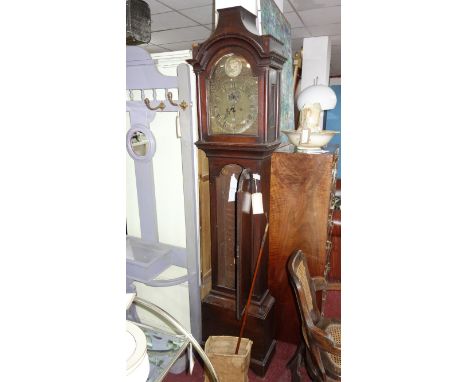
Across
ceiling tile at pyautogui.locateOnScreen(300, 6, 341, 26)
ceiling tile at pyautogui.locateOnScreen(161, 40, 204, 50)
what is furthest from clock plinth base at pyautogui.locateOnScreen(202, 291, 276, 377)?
ceiling tile at pyautogui.locateOnScreen(161, 40, 204, 50)

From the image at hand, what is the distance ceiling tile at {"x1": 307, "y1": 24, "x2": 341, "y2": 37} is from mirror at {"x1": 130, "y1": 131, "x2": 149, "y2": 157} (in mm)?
2851

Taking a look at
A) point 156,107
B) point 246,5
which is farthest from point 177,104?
point 246,5

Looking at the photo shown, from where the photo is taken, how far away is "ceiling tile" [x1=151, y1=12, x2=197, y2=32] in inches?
140

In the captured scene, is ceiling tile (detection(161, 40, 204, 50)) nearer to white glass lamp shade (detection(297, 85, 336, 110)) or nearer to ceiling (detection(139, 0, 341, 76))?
ceiling (detection(139, 0, 341, 76))

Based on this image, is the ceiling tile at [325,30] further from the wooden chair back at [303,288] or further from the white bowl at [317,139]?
the wooden chair back at [303,288]

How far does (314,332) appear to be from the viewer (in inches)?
64.8

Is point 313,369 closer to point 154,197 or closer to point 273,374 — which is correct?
point 273,374

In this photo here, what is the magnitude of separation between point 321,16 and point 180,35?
1890 millimetres

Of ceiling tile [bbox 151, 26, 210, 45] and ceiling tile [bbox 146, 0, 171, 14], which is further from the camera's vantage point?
ceiling tile [bbox 151, 26, 210, 45]
